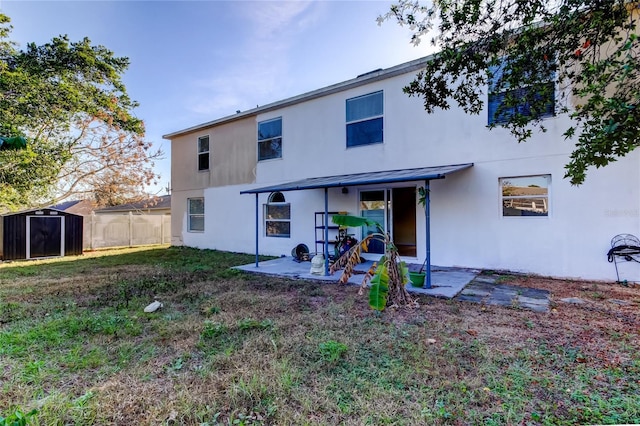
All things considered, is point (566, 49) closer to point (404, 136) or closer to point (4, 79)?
point (404, 136)

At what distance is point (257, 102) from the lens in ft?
43.2

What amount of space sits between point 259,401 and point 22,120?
16.2 meters

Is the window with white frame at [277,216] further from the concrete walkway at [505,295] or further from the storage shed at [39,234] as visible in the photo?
the storage shed at [39,234]

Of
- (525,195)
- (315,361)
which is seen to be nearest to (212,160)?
(525,195)

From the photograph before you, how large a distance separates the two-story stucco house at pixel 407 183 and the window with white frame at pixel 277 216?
0.13 ft

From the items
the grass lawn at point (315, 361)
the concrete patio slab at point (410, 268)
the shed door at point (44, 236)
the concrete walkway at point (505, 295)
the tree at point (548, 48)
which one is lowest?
the grass lawn at point (315, 361)

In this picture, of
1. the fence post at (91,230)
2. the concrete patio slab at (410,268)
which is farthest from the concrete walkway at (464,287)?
the fence post at (91,230)

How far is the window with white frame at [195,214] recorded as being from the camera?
14.3 meters

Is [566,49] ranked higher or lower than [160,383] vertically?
higher

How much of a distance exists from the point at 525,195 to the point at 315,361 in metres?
6.89

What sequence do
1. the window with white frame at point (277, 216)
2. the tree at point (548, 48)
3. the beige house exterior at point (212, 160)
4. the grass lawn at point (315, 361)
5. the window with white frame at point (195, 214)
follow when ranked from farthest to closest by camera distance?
the window with white frame at point (195, 214), the beige house exterior at point (212, 160), the window with white frame at point (277, 216), the tree at point (548, 48), the grass lawn at point (315, 361)

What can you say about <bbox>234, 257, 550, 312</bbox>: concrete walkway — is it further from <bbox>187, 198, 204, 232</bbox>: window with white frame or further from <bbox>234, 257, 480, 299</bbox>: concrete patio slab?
<bbox>187, 198, 204, 232</bbox>: window with white frame

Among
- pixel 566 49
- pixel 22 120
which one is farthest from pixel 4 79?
pixel 566 49

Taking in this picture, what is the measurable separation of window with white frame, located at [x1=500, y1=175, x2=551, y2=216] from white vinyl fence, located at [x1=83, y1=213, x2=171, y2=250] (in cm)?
1742
